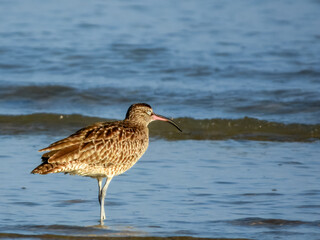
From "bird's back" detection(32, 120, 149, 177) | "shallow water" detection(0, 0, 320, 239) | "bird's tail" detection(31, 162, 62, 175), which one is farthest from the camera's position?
"shallow water" detection(0, 0, 320, 239)

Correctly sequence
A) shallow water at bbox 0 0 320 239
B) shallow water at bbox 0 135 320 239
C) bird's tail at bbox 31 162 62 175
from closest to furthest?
1. shallow water at bbox 0 135 320 239
2. bird's tail at bbox 31 162 62 175
3. shallow water at bbox 0 0 320 239

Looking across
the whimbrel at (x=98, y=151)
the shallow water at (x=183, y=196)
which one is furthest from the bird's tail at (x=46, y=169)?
the shallow water at (x=183, y=196)

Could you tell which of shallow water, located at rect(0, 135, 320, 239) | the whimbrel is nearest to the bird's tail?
the whimbrel

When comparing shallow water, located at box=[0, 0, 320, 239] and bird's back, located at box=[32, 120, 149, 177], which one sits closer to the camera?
bird's back, located at box=[32, 120, 149, 177]

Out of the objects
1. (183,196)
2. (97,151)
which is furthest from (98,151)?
(183,196)

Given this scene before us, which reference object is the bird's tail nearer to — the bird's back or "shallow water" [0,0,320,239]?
the bird's back

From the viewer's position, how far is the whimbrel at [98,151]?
24.7 ft

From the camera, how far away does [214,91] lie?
A: 575 inches

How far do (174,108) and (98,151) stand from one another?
19.1 feet

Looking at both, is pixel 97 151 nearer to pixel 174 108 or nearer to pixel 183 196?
pixel 183 196

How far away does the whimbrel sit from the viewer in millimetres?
7523

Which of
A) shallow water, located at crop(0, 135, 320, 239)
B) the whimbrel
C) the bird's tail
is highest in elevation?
the whimbrel

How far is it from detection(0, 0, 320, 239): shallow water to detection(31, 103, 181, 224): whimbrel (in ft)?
1.43

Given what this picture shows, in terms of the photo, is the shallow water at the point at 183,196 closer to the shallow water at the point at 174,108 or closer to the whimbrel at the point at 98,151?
the shallow water at the point at 174,108
